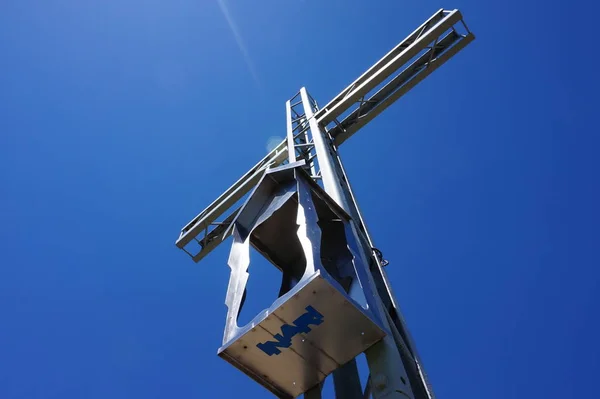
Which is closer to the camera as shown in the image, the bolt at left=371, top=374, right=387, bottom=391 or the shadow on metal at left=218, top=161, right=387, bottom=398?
the bolt at left=371, top=374, right=387, bottom=391

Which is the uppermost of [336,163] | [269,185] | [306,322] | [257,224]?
[336,163]

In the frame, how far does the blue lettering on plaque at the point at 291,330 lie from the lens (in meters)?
3.61

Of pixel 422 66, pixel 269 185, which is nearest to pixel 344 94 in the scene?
pixel 422 66

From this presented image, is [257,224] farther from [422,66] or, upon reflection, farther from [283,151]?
[422,66]

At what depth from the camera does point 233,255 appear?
186 inches

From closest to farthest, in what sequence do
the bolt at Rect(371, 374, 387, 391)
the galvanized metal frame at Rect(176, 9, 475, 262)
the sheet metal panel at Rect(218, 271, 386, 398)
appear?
the bolt at Rect(371, 374, 387, 391) → the sheet metal panel at Rect(218, 271, 386, 398) → the galvanized metal frame at Rect(176, 9, 475, 262)

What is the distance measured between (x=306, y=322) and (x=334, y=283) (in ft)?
1.21

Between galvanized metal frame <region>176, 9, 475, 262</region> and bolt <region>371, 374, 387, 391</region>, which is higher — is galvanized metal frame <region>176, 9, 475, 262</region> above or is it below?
above

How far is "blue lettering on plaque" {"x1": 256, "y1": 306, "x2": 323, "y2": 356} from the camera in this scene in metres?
3.61

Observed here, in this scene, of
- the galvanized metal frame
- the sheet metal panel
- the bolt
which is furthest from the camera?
the galvanized metal frame

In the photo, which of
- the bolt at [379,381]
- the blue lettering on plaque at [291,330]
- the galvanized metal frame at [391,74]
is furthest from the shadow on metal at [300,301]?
the galvanized metal frame at [391,74]

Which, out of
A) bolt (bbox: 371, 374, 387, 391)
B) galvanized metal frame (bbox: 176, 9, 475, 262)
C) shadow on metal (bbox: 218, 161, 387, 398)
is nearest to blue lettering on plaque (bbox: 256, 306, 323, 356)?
shadow on metal (bbox: 218, 161, 387, 398)

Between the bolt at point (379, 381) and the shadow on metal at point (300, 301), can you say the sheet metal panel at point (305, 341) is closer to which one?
the shadow on metal at point (300, 301)

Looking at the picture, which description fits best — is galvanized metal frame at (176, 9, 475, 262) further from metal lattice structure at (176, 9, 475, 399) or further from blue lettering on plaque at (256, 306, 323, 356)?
blue lettering on plaque at (256, 306, 323, 356)
